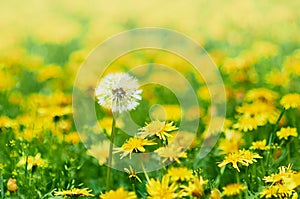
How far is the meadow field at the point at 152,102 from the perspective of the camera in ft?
6.46

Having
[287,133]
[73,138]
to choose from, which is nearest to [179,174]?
[287,133]

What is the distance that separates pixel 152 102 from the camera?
A: 312 cm

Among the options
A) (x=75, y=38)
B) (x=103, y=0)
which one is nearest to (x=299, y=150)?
(x=75, y=38)

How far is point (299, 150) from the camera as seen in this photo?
2.25 meters

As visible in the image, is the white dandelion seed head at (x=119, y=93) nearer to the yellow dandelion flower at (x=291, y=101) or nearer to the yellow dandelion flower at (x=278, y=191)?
the yellow dandelion flower at (x=278, y=191)

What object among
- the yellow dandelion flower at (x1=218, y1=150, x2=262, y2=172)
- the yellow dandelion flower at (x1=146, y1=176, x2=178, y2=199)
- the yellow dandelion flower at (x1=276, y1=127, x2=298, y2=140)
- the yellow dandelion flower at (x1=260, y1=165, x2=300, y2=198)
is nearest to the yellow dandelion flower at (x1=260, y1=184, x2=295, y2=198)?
the yellow dandelion flower at (x1=260, y1=165, x2=300, y2=198)

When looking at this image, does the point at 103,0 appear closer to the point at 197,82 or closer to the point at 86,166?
the point at 197,82

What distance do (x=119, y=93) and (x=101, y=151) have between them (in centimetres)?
34

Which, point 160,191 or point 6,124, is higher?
point 6,124

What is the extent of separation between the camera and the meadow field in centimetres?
197

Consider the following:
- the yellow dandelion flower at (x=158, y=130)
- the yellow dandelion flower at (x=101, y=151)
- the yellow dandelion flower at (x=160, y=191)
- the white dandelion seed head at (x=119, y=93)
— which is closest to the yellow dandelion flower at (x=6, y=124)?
the yellow dandelion flower at (x=101, y=151)

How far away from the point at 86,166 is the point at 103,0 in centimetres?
350

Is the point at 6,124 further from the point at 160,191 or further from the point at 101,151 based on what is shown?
the point at 160,191

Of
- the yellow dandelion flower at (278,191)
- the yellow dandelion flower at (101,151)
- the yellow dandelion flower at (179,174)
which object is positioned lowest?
the yellow dandelion flower at (278,191)
